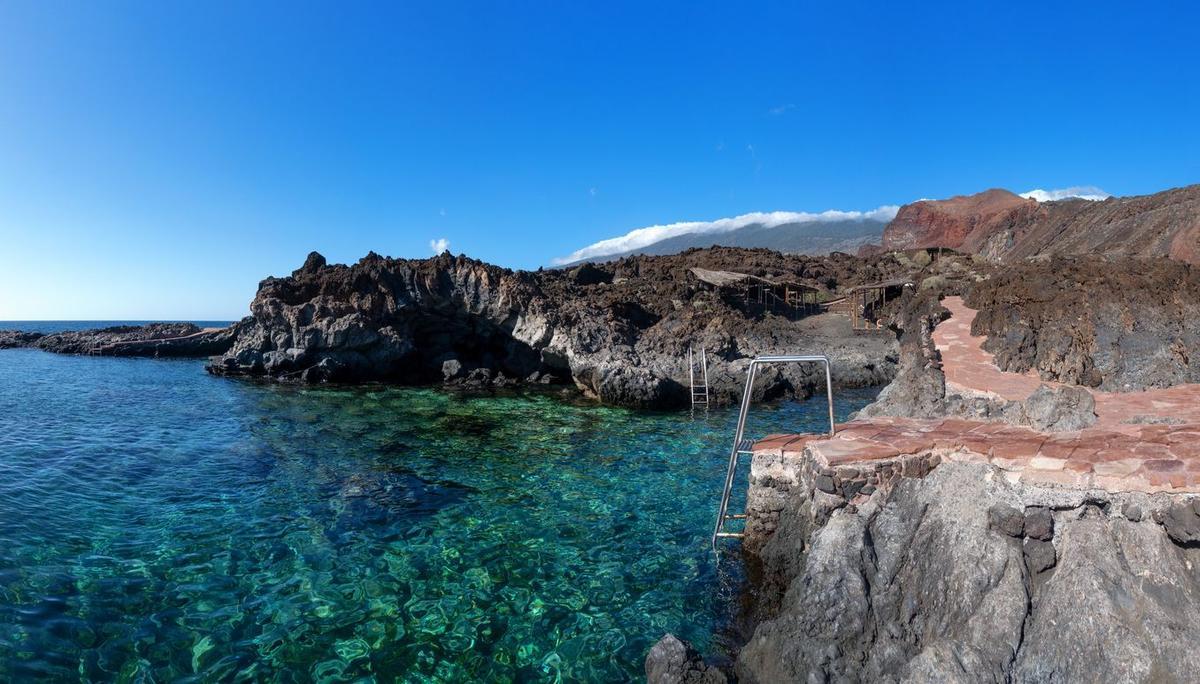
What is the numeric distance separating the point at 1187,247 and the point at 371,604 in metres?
32.2

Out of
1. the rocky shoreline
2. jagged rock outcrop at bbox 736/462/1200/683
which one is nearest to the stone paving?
the rocky shoreline

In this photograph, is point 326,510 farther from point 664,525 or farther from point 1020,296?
point 1020,296

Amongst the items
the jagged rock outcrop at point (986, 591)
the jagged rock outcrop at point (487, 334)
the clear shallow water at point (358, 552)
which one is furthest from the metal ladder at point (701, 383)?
the jagged rock outcrop at point (986, 591)

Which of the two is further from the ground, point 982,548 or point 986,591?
point 982,548

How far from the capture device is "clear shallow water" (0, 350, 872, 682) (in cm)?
558

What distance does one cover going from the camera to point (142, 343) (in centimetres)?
4688

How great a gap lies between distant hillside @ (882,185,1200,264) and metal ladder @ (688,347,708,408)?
13.1 m

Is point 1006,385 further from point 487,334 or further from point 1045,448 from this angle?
point 487,334

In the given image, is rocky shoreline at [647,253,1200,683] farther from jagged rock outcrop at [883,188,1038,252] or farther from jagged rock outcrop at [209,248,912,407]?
jagged rock outcrop at [883,188,1038,252]

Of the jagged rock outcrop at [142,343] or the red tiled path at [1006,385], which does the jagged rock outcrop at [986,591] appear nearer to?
the red tiled path at [1006,385]

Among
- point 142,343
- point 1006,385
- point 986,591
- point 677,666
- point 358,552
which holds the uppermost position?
point 142,343

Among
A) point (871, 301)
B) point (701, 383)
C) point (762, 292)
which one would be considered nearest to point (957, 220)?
point (871, 301)

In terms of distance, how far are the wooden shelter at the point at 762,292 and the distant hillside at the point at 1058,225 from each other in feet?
47.5

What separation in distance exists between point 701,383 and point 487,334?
1268 centimetres
